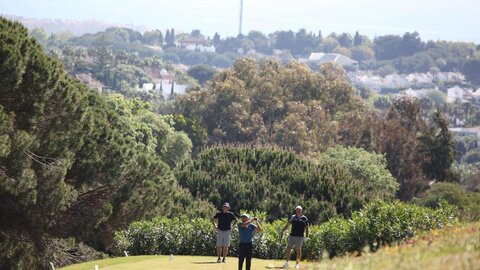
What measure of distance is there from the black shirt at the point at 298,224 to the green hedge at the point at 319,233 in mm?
3359

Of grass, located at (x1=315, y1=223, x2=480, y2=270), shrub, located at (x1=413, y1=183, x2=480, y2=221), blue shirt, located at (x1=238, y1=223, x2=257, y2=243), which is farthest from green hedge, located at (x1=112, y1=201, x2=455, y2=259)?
shrub, located at (x1=413, y1=183, x2=480, y2=221)

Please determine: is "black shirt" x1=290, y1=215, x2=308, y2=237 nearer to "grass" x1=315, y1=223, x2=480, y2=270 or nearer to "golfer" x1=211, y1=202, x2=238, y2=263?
"golfer" x1=211, y1=202, x2=238, y2=263

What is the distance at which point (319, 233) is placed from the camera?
30172 millimetres

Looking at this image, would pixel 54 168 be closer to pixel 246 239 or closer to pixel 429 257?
pixel 246 239

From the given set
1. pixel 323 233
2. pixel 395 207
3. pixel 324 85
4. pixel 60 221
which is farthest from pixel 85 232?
pixel 324 85

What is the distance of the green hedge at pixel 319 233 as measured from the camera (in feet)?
92.9

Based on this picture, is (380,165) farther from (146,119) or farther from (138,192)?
(138,192)

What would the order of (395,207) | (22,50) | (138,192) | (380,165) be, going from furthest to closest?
(380,165)
(138,192)
(22,50)
(395,207)

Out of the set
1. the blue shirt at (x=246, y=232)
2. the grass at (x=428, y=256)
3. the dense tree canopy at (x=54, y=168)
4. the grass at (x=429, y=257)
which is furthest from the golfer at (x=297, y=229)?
the dense tree canopy at (x=54, y=168)

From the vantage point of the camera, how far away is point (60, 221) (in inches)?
1379

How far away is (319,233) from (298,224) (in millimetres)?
7589

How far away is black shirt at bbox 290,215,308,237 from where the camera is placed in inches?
890

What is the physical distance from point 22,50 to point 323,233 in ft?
34.4

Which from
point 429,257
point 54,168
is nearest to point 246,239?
point 429,257
